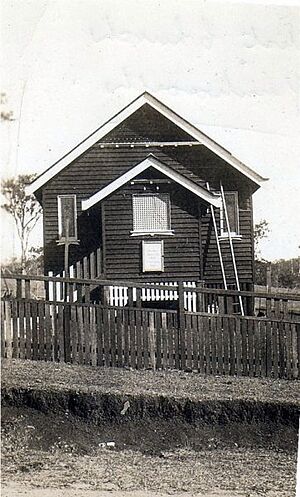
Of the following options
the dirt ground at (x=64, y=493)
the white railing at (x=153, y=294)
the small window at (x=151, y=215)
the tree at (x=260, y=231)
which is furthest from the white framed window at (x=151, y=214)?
the dirt ground at (x=64, y=493)

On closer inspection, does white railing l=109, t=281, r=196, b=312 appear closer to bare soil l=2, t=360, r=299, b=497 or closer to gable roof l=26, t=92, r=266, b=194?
bare soil l=2, t=360, r=299, b=497

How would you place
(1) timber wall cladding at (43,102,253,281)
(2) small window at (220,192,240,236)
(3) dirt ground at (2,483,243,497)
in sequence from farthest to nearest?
(2) small window at (220,192,240,236), (1) timber wall cladding at (43,102,253,281), (3) dirt ground at (2,483,243,497)

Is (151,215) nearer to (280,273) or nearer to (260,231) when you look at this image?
(260,231)

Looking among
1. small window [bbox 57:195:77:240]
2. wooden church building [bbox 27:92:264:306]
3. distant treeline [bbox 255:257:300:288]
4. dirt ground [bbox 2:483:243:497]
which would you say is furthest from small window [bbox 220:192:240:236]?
dirt ground [bbox 2:483:243:497]

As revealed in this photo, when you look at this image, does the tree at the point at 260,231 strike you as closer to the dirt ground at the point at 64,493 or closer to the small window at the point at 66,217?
the small window at the point at 66,217

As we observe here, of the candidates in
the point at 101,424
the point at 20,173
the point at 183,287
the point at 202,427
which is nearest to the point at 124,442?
→ the point at 101,424

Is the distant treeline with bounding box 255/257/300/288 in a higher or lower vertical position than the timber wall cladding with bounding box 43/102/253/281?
lower

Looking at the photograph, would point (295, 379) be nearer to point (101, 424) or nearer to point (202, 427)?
point (202, 427)
